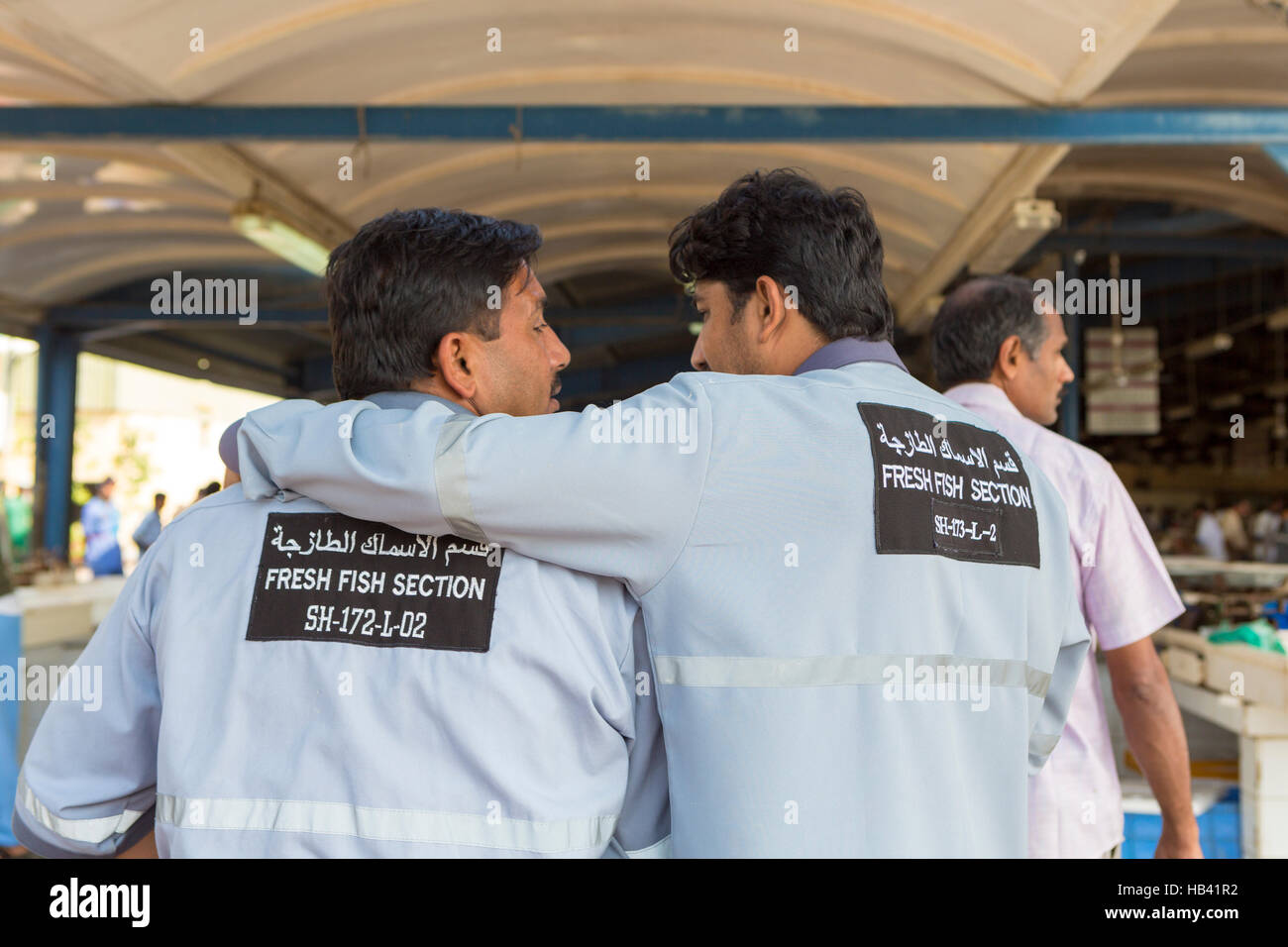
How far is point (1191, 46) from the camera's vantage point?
19.3ft

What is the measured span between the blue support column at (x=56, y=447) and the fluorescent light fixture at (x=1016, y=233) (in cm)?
924

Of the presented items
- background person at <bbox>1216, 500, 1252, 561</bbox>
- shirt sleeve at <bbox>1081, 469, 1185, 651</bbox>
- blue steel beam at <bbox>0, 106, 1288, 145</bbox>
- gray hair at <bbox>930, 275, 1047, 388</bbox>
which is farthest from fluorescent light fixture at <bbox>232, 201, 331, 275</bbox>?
background person at <bbox>1216, 500, 1252, 561</bbox>

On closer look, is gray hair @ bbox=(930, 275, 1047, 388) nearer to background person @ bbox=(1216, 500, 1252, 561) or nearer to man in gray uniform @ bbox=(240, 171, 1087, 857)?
man in gray uniform @ bbox=(240, 171, 1087, 857)

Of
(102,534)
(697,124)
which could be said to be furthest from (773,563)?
(102,534)

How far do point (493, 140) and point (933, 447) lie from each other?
13.3 feet

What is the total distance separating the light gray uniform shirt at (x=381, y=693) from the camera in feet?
4.43

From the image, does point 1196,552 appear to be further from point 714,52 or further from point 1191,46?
point 714,52

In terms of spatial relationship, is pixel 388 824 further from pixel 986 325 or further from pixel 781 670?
pixel 986 325

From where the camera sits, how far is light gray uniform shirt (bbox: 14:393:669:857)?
1.35 m

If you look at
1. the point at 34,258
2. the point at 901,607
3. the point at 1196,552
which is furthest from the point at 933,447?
the point at 1196,552

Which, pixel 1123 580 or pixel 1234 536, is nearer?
pixel 1123 580

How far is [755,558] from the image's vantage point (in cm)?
136

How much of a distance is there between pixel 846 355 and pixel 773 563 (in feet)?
1.24
